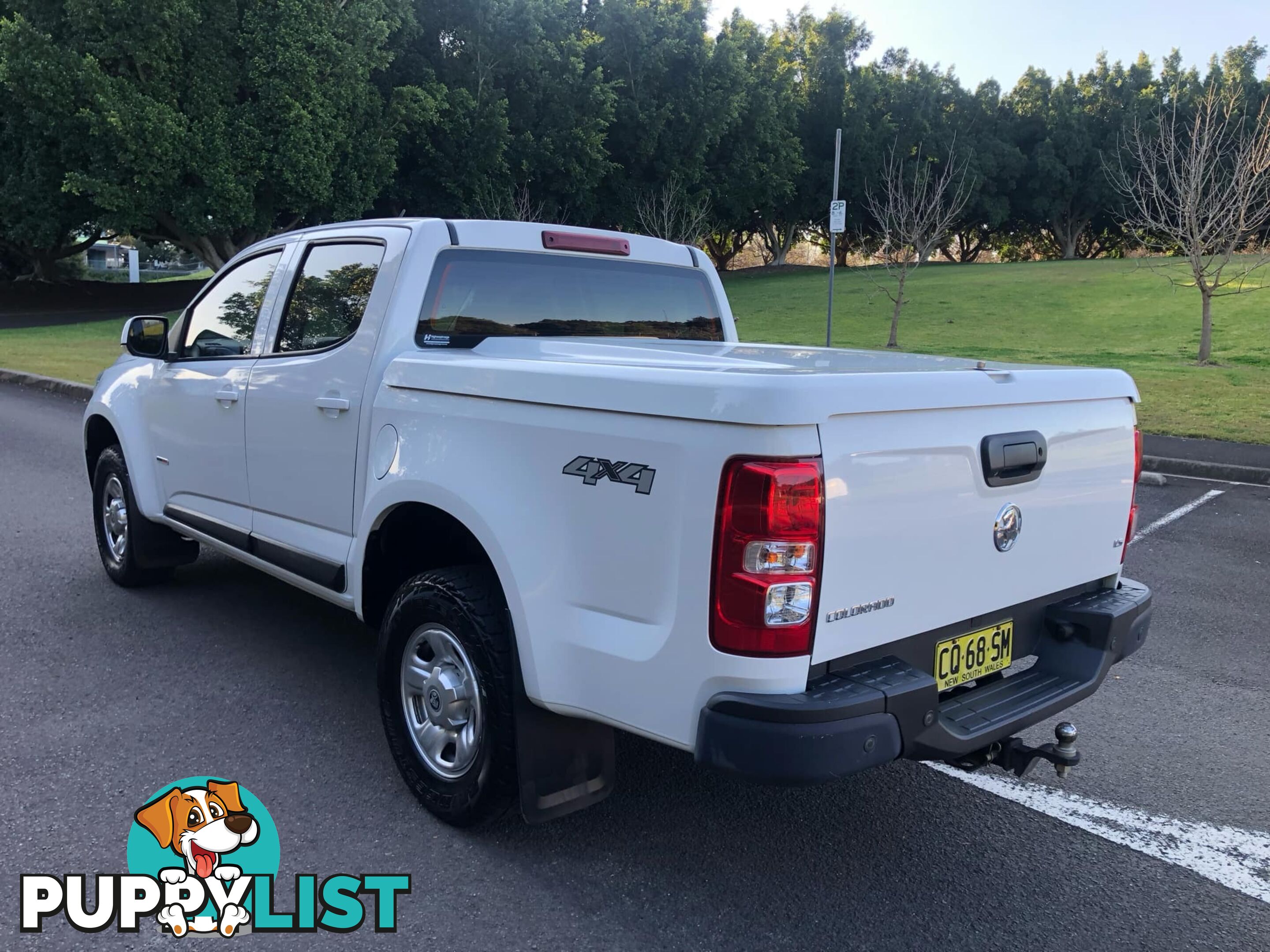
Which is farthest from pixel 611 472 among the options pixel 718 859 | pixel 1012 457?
pixel 718 859

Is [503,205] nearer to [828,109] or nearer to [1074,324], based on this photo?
[1074,324]

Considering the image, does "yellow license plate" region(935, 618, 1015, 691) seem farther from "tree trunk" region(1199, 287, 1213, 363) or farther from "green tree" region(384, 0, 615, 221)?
"green tree" region(384, 0, 615, 221)

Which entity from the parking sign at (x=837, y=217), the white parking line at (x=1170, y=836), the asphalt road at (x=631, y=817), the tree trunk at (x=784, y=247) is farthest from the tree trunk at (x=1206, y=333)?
the tree trunk at (x=784, y=247)

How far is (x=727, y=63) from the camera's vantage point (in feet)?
137

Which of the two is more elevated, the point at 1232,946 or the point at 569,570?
the point at 569,570

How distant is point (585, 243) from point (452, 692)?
1.99m

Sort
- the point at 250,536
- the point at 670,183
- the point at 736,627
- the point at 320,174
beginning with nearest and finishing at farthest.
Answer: the point at 736,627, the point at 250,536, the point at 320,174, the point at 670,183

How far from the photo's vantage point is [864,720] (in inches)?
95.5

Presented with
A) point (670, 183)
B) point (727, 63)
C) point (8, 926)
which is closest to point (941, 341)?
point (670, 183)

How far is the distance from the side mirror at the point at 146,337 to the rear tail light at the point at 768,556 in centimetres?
374

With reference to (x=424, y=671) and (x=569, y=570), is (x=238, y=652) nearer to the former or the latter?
(x=424, y=671)

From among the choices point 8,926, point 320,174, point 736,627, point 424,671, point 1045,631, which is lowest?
point 8,926

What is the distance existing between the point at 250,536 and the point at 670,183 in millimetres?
38746

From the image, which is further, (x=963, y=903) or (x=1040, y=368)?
(x=1040, y=368)
